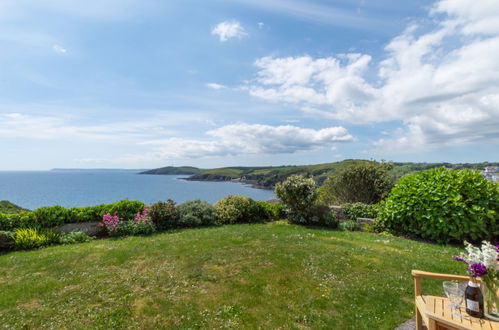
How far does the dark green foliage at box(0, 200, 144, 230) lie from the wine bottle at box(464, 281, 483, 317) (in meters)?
12.7

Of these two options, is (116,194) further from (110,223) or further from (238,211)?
(238,211)

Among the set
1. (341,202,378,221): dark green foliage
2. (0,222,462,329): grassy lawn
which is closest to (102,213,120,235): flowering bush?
(0,222,462,329): grassy lawn

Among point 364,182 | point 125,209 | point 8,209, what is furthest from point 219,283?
point 8,209

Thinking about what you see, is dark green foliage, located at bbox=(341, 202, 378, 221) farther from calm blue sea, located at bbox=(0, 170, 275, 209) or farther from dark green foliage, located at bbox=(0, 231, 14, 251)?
calm blue sea, located at bbox=(0, 170, 275, 209)

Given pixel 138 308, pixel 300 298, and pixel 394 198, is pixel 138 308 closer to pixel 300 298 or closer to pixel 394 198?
pixel 300 298

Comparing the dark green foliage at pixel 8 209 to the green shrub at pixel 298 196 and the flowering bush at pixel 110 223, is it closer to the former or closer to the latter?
the flowering bush at pixel 110 223

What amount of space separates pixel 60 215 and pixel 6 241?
6.33 feet

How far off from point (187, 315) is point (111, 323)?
4.52 feet

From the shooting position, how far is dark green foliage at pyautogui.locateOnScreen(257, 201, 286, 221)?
1447cm

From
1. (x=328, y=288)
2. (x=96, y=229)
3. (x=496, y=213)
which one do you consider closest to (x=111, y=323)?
(x=328, y=288)

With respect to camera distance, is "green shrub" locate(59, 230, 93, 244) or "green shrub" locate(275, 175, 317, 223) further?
"green shrub" locate(275, 175, 317, 223)

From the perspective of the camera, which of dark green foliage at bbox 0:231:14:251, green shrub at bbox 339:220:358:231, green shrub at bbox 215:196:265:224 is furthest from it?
green shrub at bbox 215:196:265:224

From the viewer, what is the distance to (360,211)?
12898 mm

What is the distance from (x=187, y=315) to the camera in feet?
15.2
